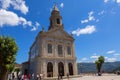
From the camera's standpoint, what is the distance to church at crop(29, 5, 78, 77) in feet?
142

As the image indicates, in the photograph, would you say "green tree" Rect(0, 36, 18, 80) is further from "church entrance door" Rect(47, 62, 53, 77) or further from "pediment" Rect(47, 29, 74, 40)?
"pediment" Rect(47, 29, 74, 40)

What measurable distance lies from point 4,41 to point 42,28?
58.0ft

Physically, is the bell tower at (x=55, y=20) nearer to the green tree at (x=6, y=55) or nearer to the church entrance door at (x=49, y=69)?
the church entrance door at (x=49, y=69)

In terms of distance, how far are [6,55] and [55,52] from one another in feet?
62.0

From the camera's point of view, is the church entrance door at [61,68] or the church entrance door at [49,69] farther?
the church entrance door at [61,68]

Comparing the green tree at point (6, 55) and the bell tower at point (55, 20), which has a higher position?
the bell tower at point (55, 20)

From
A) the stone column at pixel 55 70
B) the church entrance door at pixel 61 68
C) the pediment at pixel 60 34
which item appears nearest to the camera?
the stone column at pixel 55 70

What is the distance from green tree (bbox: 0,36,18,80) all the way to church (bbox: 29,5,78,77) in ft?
48.3

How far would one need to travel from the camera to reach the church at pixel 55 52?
43297mm

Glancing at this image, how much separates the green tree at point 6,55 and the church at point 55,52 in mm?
14726

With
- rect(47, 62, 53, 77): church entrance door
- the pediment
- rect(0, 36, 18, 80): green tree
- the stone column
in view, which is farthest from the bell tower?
rect(0, 36, 18, 80): green tree

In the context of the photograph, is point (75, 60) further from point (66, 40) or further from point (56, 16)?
point (56, 16)

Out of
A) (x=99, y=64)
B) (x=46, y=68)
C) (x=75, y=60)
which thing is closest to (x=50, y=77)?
(x=46, y=68)

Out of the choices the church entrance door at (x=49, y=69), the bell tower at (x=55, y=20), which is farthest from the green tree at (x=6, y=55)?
the bell tower at (x=55, y=20)
